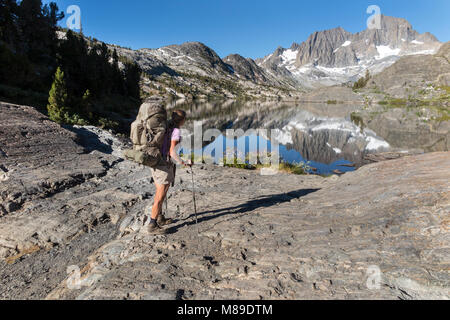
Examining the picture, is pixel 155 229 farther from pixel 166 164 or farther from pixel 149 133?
pixel 149 133

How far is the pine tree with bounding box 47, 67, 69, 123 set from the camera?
2452cm

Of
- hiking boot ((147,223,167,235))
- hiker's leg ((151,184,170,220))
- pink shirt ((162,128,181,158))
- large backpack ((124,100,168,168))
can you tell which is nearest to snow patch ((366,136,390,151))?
Answer: pink shirt ((162,128,181,158))

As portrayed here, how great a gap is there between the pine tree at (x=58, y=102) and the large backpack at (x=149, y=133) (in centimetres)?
2393

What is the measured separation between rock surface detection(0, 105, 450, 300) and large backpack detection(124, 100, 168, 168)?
2066 mm

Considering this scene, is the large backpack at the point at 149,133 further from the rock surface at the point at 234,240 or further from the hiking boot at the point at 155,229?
the rock surface at the point at 234,240

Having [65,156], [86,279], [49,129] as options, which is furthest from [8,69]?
[86,279]

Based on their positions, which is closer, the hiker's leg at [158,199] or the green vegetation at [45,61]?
the hiker's leg at [158,199]

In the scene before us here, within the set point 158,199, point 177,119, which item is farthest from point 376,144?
point 158,199

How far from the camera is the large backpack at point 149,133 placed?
5.60 m

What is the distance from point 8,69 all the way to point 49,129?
25.5m

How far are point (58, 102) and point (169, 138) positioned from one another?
26.2 metres

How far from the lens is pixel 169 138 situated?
617cm

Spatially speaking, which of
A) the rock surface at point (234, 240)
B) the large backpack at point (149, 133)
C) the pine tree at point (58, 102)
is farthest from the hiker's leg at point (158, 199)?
the pine tree at point (58, 102)
